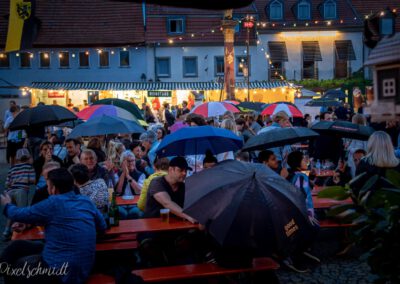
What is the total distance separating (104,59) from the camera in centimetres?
3591

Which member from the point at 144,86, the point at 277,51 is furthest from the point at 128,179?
the point at 277,51

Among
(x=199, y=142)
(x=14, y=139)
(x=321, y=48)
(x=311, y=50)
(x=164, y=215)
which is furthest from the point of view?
(x=321, y=48)

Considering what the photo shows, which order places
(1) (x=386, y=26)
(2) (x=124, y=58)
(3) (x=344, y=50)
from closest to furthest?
1. (1) (x=386, y=26)
2. (2) (x=124, y=58)
3. (3) (x=344, y=50)

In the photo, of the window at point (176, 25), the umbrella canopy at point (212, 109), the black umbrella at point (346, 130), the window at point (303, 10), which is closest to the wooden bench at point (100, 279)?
the black umbrella at point (346, 130)

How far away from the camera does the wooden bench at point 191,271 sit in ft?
16.5

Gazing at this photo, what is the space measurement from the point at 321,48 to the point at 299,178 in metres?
32.8

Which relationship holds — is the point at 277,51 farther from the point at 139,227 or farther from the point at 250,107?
the point at 139,227

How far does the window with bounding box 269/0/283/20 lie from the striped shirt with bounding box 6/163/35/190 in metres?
31.7

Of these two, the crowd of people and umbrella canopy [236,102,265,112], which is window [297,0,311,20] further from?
Result: the crowd of people

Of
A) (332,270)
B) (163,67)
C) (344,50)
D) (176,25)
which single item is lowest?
(332,270)

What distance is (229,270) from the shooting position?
5.13 meters

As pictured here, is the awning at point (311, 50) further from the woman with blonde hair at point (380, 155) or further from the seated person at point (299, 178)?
the seated person at point (299, 178)

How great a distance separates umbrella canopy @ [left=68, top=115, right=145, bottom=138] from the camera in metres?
8.91

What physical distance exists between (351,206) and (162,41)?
33760mm
